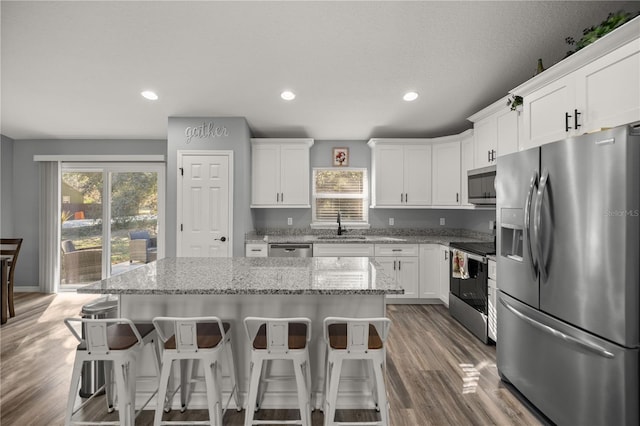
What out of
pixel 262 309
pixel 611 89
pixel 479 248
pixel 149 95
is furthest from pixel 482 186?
pixel 149 95

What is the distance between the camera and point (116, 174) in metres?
5.22

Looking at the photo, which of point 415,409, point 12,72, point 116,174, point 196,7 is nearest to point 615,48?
point 415,409

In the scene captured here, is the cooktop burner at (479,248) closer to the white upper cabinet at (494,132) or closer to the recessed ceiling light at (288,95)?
the white upper cabinet at (494,132)

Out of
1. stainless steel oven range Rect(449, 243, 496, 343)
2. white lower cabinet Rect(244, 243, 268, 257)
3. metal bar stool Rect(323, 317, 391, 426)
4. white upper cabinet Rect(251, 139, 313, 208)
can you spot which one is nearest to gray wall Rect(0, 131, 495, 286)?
white upper cabinet Rect(251, 139, 313, 208)

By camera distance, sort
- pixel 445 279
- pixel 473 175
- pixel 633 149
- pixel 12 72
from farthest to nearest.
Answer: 1. pixel 445 279
2. pixel 473 175
3. pixel 12 72
4. pixel 633 149

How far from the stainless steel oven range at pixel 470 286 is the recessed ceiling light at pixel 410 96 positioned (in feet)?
5.89

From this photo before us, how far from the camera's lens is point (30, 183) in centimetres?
520

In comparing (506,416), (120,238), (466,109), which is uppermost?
(466,109)

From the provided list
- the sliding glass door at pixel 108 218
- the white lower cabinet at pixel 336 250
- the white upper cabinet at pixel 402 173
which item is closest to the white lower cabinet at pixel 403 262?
the white lower cabinet at pixel 336 250

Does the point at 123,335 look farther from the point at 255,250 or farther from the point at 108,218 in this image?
the point at 108,218

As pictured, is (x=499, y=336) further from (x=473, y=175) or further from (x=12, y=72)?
(x=12, y=72)

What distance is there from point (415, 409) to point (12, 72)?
481cm

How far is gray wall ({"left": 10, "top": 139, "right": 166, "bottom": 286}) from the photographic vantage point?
5180 mm

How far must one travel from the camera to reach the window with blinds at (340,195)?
5195 millimetres
